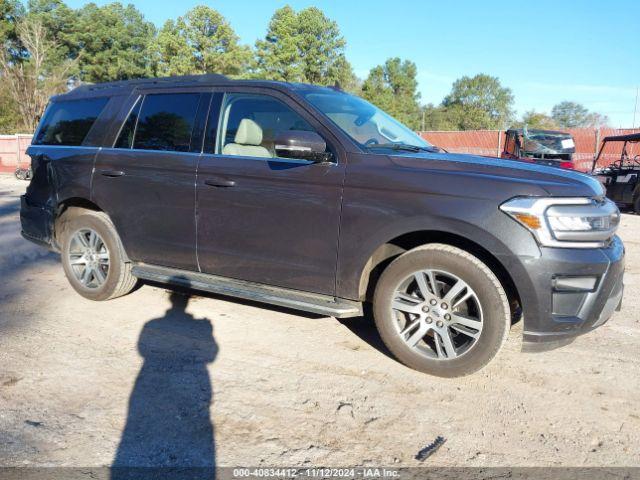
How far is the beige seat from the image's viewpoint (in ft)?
13.3

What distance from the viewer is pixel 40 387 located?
3174 mm

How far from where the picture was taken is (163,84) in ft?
14.9

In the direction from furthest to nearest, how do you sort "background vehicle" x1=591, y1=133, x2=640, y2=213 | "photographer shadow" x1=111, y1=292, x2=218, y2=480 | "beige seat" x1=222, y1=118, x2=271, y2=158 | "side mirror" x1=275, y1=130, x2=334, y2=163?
"background vehicle" x1=591, y1=133, x2=640, y2=213 < "beige seat" x1=222, y1=118, x2=271, y2=158 < "side mirror" x1=275, y1=130, x2=334, y2=163 < "photographer shadow" x1=111, y1=292, x2=218, y2=480

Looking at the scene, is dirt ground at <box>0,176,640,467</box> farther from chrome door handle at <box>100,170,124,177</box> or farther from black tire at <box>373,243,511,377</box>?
chrome door handle at <box>100,170,124,177</box>

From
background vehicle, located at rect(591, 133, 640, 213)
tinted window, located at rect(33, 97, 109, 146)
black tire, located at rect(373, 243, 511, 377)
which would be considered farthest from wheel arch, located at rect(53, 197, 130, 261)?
background vehicle, located at rect(591, 133, 640, 213)

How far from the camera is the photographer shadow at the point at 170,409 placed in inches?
96.3

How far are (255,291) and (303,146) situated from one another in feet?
3.83

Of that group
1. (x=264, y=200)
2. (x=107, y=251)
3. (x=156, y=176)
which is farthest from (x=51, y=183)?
(x=264, y=200)

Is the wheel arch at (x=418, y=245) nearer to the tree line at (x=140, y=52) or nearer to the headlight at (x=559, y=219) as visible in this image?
the headlight at (x=559, y=219)

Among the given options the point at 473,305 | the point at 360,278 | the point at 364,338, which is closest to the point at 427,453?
the point at 473,305

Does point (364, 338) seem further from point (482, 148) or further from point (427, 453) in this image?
point (482, 148)

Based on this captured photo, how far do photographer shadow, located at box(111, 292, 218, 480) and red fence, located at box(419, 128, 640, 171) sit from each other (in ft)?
48.4

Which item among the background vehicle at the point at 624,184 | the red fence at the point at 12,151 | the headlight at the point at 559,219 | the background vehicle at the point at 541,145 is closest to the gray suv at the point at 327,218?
the headlight at the point at 559,219

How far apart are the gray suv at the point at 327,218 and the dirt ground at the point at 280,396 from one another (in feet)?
1.16
